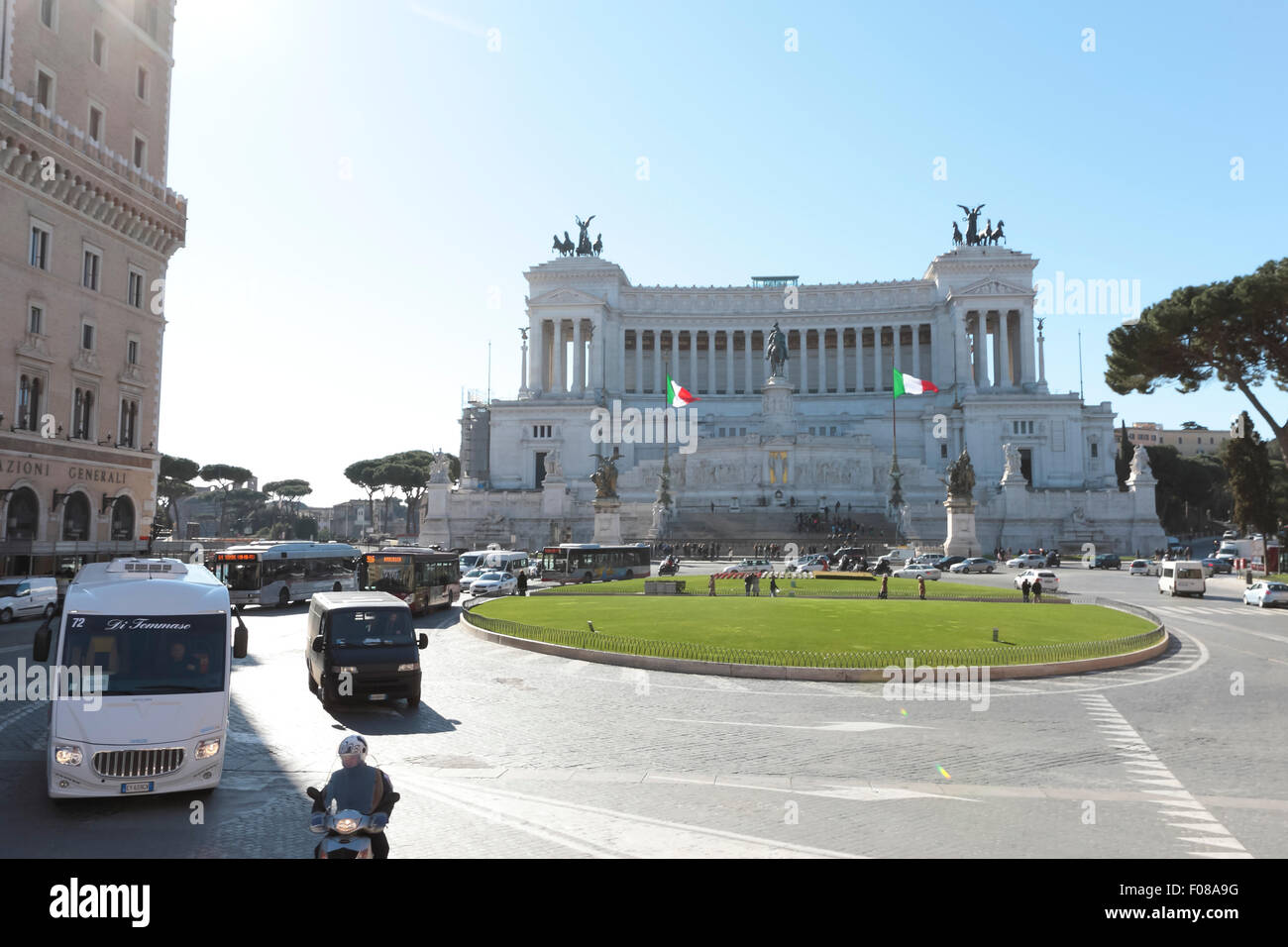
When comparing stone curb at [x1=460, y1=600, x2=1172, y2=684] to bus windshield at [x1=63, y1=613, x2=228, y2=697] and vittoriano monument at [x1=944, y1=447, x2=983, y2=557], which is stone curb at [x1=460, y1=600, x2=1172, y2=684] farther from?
vittoriano monument at [x1=944, y1=447, x2=983, y2=557]

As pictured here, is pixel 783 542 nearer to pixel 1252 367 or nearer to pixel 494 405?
pixel 1252 367

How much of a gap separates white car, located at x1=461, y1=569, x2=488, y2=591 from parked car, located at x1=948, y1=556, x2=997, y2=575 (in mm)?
28987

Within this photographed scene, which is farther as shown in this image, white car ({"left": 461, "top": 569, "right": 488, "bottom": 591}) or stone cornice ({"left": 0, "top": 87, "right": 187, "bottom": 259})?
white car ({"left": 461, "top": 569, "right": 488, "bottom": 591})

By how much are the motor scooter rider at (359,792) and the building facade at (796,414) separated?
228 ft

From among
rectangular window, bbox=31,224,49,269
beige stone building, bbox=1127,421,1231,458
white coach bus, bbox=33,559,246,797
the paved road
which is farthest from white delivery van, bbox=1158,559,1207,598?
beige stone building, bbox=1127,421,1231,458

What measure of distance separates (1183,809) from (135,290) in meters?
54.2

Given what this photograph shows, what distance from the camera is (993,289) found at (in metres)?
104

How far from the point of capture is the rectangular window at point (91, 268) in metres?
46.3

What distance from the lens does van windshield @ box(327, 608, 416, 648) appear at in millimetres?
17094

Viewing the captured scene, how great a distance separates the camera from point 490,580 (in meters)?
42.5
